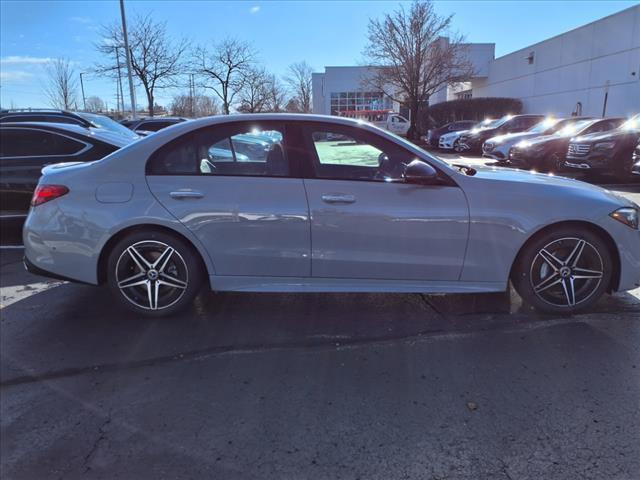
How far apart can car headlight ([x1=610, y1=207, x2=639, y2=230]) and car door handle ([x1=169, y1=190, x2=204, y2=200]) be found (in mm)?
3175

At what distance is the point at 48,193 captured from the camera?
3.84 meters

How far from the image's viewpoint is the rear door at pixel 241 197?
12.0ft

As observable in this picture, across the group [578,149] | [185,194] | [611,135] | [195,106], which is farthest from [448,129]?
[195,106]

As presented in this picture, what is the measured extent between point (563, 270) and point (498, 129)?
17341mm

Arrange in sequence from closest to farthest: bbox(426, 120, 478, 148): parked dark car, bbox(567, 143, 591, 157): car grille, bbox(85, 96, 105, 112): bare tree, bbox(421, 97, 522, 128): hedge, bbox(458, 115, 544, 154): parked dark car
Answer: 1. bbox(567, 143, 591, 157): car grille
2. bbox(458, 115, 544, 154): parked dark car
3. bbox(426, 120, 478, 148): parked dark car
4. bbox(421, 97, 522, 128): hedge
5. bbox(85, 96, 105, 112): bare tree

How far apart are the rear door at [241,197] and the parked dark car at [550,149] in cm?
1155

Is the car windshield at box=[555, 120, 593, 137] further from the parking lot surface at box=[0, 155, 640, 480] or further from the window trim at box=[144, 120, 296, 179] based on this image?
the window trim at box=[144, 120, 296, 179]

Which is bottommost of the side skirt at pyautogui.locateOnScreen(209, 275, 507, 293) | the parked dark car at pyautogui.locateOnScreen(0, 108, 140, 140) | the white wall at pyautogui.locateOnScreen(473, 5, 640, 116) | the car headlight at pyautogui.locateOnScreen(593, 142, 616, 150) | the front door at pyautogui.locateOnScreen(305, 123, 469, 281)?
the side skirt at pyautogui.locateOnScreen(209, 275, 507, 293)

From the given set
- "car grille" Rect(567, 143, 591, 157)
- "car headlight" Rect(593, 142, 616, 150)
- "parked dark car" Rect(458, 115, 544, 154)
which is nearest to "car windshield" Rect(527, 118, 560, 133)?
"parked dark car" Rect(458, 115, 544, 154)

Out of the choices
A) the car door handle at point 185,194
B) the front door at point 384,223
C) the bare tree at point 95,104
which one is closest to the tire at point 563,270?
the front door at point 384,223

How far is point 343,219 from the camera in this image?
143 inches

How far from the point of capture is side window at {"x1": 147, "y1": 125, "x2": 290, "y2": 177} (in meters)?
3.77

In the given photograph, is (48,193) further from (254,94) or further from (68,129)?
(254,94)

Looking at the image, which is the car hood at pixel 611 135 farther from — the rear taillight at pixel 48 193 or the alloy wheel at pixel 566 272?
the rear taillight at pixel 48 193
